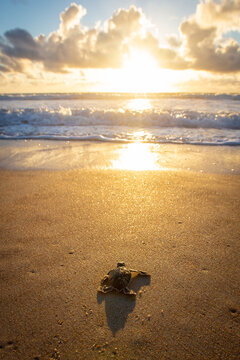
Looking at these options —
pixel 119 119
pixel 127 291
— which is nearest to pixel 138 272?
pixel 127 291

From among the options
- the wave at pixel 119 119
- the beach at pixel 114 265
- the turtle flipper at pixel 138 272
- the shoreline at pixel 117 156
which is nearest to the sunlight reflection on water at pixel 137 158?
the shoreline at pixel 117 156

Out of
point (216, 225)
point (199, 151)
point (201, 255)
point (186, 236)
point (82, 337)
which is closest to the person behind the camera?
point (82, 337)

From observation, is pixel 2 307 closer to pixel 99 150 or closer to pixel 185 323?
pixel 185 323

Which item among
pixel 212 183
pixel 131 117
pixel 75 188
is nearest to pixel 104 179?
pixel 75 188

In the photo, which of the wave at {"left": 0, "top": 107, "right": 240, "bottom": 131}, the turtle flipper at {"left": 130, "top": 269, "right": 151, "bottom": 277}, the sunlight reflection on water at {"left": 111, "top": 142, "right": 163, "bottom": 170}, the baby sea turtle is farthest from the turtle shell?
the wave at {"left": 0, "top": 107, "right": 240, "bottom": 131}

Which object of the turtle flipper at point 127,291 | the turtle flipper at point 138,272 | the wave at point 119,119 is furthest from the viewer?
the wave at point 119,119

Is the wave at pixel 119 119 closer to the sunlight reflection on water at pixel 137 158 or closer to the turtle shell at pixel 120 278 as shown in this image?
the sunlight reflection on water at pixel 137 158

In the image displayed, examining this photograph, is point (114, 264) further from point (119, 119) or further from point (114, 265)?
point (119, 119)
